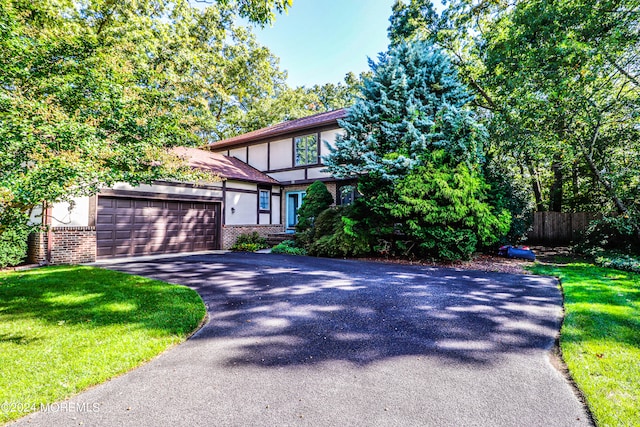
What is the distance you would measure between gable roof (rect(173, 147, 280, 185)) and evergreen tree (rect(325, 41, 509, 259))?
4.95 m

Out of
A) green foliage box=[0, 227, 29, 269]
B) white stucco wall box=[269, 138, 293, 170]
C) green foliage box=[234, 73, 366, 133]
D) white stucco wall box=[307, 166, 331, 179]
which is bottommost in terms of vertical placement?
green foliage box=[0, 227, 29, 269]

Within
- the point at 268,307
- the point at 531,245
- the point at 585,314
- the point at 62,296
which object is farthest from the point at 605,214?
the point at 62,296

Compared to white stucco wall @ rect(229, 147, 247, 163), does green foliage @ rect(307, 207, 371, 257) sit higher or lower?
lower

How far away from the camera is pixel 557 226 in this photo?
13117 mm

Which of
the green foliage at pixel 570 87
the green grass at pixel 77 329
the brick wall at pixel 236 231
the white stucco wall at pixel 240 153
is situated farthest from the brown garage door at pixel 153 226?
the green foliage at pixel 570 87

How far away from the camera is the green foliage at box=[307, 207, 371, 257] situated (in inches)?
393

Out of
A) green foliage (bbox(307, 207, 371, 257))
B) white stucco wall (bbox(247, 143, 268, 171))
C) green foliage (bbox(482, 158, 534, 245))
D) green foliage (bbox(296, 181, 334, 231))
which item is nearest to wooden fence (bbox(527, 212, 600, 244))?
green foliage (bbox(482, 158, 534, 245))

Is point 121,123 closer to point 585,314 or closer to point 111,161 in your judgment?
point 111,161

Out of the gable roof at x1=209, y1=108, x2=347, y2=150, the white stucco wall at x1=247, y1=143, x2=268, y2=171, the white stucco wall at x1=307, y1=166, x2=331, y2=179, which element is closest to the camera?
the gable roof at x1=209, y1=108, x2=347, y2=150

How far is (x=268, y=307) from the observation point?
4.82m

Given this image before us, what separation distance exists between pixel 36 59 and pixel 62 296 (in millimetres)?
3762

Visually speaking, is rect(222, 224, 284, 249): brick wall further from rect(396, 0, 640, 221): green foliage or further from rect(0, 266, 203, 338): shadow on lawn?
rect(396, 0, 640, 221): green foliage

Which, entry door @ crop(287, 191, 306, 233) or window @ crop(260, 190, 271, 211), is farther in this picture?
entry door @ crop(287, 191, 306, 233)

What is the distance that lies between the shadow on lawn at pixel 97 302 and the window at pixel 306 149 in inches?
387
